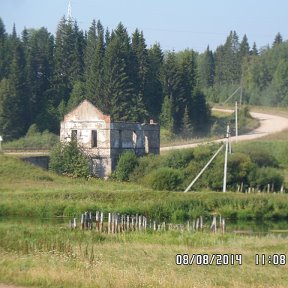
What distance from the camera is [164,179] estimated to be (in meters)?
45.7

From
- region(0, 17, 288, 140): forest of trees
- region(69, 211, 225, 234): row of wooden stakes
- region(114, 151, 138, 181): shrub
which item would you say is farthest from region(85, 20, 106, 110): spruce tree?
region(69, 211, 225, 234): row of wooden stakes

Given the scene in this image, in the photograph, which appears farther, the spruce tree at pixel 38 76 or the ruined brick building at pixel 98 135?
the spruce tree at pixel 38 76

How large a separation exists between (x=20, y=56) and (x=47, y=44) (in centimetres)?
968

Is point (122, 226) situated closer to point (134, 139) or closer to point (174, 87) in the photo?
point (134, 139)

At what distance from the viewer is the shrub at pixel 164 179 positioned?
4544 centimetres

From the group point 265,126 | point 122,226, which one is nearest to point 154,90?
point 265,126

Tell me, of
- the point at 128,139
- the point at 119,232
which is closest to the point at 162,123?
the point at 128,139

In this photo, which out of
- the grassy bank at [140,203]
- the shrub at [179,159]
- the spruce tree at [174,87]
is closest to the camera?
the grassy bank at [140,203]

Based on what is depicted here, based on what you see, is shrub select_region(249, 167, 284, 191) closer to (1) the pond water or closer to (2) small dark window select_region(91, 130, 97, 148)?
(1) the pond water

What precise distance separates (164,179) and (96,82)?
30427mm

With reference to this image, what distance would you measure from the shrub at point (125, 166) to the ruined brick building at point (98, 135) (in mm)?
1257

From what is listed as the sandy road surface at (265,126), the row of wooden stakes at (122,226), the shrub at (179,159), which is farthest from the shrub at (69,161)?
the row of wooden stakes at (122,226)

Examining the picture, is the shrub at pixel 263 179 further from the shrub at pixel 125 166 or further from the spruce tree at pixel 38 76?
the spruce tree at pixel 38 76

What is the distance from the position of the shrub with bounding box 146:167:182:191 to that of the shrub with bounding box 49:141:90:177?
6.19m
